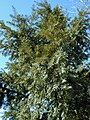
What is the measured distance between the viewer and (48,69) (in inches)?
308

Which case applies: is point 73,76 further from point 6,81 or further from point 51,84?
point 6,81

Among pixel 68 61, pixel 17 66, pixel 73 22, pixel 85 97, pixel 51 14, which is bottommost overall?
pixel 85 97

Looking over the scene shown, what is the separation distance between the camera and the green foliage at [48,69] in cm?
763

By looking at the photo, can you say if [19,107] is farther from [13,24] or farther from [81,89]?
[13,24]

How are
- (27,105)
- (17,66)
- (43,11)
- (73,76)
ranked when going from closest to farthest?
1. (73,76)
2. (27,105)
3. (17,66)
4. (43,11)

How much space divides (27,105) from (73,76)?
157 centimetres

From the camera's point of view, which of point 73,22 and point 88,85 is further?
point 73,22

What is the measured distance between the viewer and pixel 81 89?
7715mm

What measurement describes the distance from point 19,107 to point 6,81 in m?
1.04

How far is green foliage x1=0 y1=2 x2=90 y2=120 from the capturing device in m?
7.63

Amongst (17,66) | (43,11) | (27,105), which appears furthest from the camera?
(43,11)

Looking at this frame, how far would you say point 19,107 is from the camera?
8594 mm

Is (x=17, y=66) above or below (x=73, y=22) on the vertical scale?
below

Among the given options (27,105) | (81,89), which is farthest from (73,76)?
(27,105)
